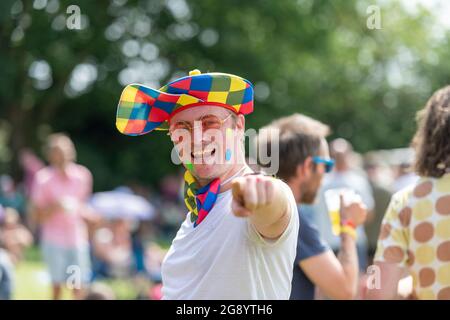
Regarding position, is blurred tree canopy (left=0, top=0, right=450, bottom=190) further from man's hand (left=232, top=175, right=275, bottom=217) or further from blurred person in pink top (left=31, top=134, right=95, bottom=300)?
man's hand (left=232, top=175, right=275, bottom=217)

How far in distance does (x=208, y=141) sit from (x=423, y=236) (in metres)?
1.17

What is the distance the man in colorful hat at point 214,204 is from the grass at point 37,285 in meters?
5.37

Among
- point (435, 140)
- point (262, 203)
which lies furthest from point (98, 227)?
point (262, 203)

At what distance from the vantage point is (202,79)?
222cm

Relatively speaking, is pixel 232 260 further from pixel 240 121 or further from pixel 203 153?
pixel 240 121

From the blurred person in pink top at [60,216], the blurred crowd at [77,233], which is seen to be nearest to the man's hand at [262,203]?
the blurred crowd at [77,233]

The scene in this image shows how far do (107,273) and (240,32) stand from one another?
12888mm

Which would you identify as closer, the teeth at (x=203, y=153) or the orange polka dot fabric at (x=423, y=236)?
the teeth at (x=203, y=153)

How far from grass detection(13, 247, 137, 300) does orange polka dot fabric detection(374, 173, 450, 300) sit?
4.88 meters

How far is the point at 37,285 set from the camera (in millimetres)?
9047

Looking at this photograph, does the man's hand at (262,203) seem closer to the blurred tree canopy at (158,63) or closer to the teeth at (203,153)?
the teeth at (203,153)

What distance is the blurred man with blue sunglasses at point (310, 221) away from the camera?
119 inches

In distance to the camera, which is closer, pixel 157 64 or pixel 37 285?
pixel 37 285
